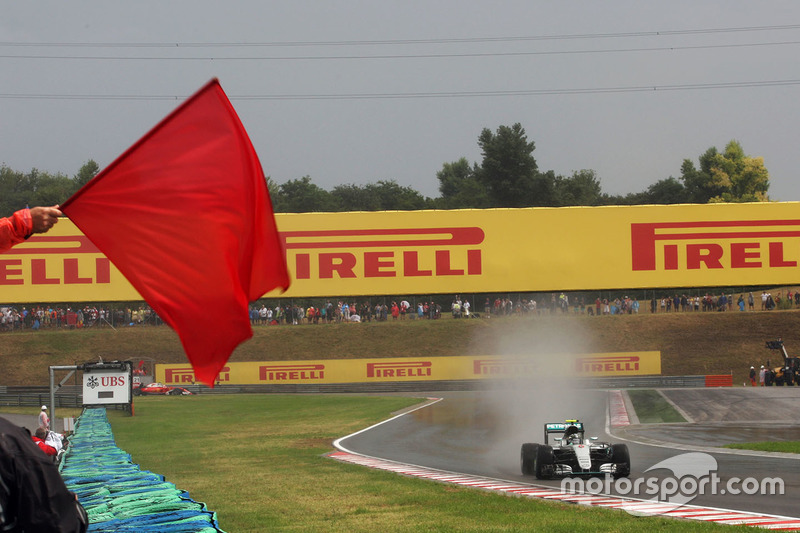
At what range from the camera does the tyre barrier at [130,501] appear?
7906 millimetres

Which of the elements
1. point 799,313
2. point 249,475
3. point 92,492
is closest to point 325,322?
point 799,313

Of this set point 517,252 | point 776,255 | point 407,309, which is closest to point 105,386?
point 517,252

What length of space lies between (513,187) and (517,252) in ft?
201

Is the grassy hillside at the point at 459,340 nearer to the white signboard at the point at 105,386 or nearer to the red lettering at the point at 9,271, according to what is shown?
the red lettering at the point at 9,271

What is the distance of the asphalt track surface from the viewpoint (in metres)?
17.4

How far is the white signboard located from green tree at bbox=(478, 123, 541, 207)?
7513 centimetres

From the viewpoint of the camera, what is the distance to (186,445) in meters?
26.8

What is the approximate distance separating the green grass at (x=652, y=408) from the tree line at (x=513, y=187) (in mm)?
58334

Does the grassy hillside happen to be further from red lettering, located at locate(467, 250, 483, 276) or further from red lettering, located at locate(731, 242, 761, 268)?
red lettering, located at locate(731, 242, 761, 268)

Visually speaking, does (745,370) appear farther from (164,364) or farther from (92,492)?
(92,492)

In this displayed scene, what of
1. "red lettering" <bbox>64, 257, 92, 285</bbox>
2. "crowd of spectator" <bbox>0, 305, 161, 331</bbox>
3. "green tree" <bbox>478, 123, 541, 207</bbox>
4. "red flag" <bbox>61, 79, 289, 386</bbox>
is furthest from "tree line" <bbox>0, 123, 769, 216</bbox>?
"red flag" <bbox>61, 79, 289, 386</bbox>

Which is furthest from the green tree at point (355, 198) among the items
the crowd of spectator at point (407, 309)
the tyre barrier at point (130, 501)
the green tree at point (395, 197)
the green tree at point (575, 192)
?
the tyre barrier at point (130, 501)

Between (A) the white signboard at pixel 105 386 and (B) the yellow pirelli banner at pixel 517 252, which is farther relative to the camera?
(B) the yellow pirelli banner at pixel 517 252

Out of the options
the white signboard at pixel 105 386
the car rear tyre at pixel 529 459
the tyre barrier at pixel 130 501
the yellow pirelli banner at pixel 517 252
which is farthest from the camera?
the yellow pirelli banner at pixel 517 252
